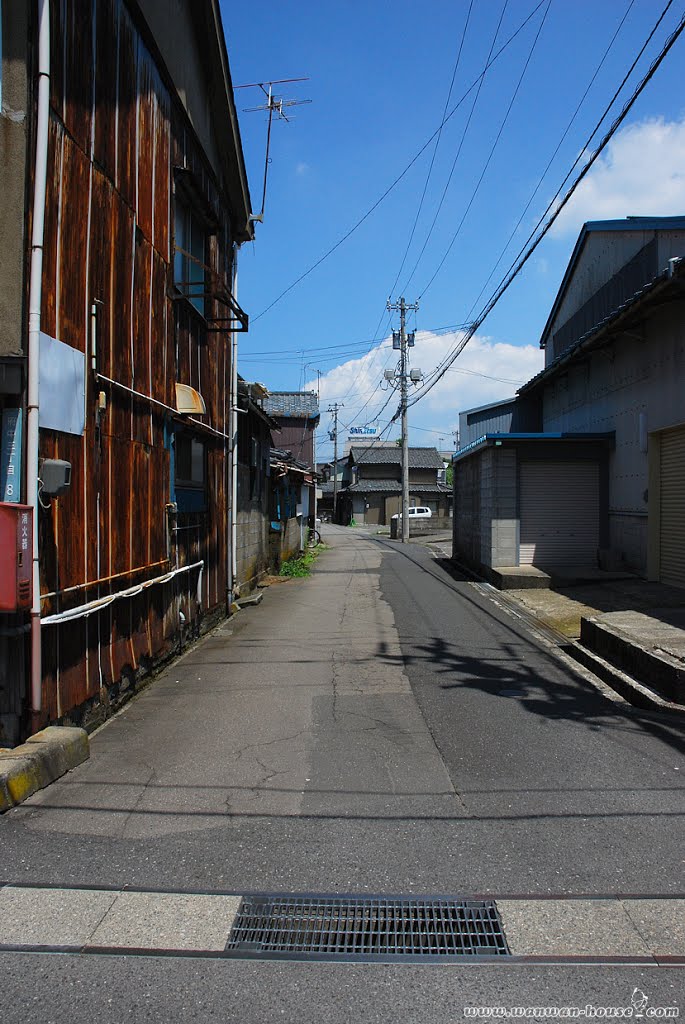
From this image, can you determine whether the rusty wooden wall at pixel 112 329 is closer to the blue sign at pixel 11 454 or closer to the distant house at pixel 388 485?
the blue sign at pixel 11 454

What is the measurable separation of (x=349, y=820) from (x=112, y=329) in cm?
459

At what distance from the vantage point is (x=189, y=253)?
9961mm

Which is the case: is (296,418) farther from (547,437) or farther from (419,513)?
(547,437)

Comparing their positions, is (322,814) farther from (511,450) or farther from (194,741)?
(511,450)

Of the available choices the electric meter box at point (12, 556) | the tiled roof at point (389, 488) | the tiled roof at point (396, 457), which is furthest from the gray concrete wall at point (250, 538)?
the tiled roof at point (396, 457)

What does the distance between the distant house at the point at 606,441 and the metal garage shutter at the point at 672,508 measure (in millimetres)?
32

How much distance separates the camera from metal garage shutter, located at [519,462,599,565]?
A: 16.8 m

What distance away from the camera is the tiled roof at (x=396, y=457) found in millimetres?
62469

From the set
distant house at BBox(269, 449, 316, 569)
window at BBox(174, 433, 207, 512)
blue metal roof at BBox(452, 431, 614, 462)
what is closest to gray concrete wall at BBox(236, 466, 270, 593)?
distant house at BBox(269, 449, 316, 569)

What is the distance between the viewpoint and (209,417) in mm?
11031

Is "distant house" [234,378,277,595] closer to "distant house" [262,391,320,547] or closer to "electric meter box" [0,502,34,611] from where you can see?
"electric meter box" [0,502,34,611]

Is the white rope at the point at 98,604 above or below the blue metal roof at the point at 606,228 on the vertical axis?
below


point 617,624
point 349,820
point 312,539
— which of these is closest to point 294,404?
point 312,539

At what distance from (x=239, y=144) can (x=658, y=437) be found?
8.77 meters
